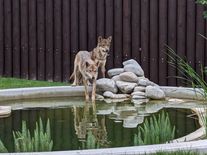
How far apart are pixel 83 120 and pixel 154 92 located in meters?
2.16

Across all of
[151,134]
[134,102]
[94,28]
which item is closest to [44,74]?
[94,28]

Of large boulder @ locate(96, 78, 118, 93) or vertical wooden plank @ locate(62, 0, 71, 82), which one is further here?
vertical wooden plank @ locate(62, 0, 71, 82)

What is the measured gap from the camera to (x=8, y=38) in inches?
575

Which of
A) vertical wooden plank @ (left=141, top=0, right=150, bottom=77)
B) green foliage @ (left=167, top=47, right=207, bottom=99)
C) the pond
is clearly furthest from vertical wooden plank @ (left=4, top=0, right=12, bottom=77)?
green foliage @ (left=167, top=47, right=207, bottom=99)

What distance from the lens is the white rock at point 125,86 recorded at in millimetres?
11539

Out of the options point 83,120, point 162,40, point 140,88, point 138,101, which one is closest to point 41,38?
point 162,40

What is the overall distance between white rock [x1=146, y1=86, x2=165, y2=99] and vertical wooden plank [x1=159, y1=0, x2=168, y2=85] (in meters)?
1.99

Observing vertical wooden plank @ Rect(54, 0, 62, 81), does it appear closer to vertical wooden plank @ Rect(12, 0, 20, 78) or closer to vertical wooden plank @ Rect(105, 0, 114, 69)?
vertical wooden plank @ Rect(12, 0, 20, 78)

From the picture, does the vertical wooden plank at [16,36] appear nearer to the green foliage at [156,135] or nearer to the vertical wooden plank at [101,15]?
the vertical wooden plank at [101,15]

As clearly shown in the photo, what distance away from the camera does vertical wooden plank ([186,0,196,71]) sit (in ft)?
42.9

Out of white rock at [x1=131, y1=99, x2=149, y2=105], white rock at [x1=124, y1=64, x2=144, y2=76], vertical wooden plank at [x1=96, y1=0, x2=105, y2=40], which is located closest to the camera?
white rock at [x1=131, y1=99, x2=149, y2=105]

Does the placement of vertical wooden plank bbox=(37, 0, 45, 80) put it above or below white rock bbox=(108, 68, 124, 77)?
Answer: above

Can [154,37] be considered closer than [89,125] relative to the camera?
No

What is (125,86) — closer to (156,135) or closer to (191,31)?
(191,31)
